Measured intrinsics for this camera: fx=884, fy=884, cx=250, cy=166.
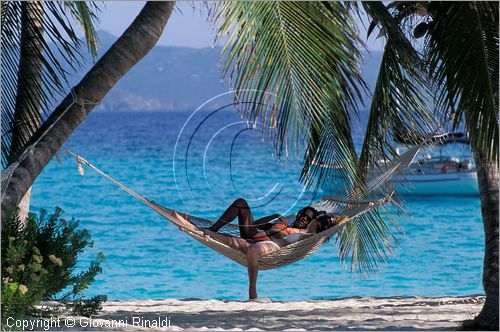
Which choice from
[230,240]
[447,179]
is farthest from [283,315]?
[447,179]

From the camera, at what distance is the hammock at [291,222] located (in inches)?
147

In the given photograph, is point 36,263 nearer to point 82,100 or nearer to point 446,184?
point 82,100

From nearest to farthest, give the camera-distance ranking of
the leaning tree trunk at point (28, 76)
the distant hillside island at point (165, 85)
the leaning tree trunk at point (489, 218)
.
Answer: the leaning tree trunk at point (489, 218) → the leaning tree trunk at point (28, 76) → the distant hillside island at point (165, 85)

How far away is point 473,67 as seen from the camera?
3.25 meters

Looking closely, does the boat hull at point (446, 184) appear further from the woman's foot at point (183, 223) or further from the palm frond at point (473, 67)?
the palm frond at point (473, 67)

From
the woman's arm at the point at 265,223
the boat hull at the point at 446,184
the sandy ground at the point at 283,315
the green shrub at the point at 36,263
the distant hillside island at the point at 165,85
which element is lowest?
the sandy ground at the point at 283,315

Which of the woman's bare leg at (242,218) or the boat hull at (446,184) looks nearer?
the woman's bare leg at (242,218)

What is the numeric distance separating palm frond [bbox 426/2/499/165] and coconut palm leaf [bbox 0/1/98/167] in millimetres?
1423

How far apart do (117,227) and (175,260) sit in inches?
96.6

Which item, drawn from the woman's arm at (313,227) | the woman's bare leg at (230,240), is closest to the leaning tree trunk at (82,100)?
the woman's bare leg at (230,240)

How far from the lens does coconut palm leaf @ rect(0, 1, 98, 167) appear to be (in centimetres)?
363

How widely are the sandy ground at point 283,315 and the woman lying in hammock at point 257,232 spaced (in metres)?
0.21

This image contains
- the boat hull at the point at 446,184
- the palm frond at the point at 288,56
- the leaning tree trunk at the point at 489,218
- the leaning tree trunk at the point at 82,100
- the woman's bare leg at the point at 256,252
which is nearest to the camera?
the palm frond at the point at 288,56

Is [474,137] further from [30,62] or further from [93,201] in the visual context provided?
[93,201]
